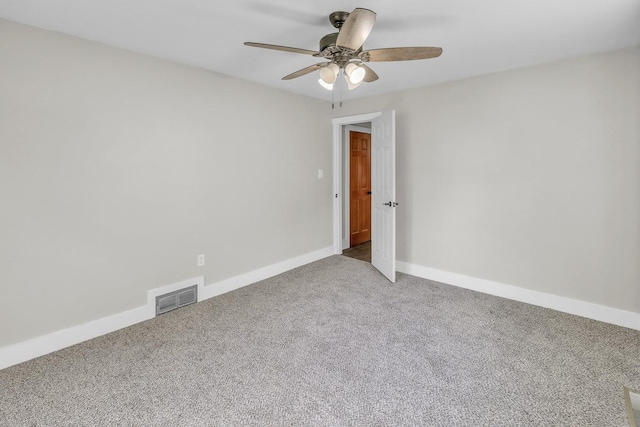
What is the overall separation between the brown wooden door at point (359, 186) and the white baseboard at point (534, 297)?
1.66 m

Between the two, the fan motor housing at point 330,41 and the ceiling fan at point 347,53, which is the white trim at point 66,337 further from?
the fan motor housing at point 330,41

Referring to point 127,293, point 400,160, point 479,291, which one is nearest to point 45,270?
point 127,293

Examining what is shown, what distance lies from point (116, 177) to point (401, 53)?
7.56 feet

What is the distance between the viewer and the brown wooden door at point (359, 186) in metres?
5.30

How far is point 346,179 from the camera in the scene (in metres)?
5.08

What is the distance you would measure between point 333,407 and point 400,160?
289 cm

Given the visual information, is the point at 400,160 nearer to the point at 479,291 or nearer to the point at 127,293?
the point at 479,291

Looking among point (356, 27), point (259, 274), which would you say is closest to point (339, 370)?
point (259, 274)

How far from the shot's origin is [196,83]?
295cm

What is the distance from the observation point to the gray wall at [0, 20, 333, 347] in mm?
2086

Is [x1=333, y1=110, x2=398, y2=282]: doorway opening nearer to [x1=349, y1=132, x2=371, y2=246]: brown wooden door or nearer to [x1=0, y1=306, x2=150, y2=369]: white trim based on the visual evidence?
[x1=349, y1=132, x2=371, y2=246]: brown wooden door

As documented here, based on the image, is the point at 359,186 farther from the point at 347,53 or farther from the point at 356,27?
the point at 356,27

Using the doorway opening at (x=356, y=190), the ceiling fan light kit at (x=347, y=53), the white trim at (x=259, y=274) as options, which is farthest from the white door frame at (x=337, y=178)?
the ceiling fan light kit at (x=347, y=53)

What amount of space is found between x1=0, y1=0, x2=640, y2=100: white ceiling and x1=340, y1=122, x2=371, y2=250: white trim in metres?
2.18
